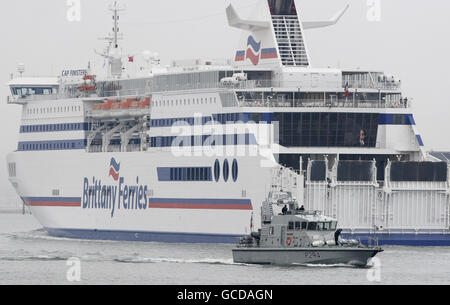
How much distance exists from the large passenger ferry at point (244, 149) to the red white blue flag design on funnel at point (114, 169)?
0.33ft

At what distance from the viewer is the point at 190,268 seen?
70.4m

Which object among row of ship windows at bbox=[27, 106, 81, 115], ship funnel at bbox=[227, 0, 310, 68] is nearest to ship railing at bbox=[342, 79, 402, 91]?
ship funnel at bbox=[227, 0, 310, 68]

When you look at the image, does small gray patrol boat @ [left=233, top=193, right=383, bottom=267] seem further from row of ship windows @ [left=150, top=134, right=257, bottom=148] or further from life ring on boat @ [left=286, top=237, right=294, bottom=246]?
row of ship windows @ [left=150, top=134, right=257, bottom=148]

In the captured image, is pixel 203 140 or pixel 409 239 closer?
pixel 409 239

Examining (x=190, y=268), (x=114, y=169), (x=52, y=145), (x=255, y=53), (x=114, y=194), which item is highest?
(x=255, y=53)

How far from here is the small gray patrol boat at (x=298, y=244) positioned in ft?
226

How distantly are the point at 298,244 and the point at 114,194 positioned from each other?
22946 mm

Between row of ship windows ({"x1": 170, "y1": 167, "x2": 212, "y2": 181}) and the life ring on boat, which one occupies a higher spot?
row of ship windows ({"x1": 170, "y1": 167, "x2": 212, "y2": 181})

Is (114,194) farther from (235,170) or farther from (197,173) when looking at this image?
(235,170)

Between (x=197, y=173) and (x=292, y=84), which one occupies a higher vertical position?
(x=292, y=84)

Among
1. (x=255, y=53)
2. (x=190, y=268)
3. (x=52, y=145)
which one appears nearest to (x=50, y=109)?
(x=52, y=145)

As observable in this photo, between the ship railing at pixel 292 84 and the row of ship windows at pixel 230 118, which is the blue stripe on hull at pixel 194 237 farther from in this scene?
the ship railing at pixel 292 84

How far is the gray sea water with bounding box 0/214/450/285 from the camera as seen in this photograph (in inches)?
2593

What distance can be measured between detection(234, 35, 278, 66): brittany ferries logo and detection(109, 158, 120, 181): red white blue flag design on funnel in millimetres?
9039
